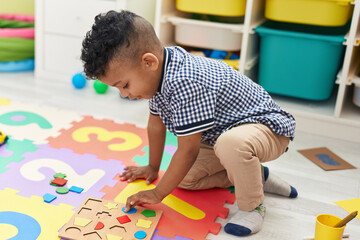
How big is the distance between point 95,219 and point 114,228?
0.05 metres

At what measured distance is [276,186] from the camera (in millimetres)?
1189

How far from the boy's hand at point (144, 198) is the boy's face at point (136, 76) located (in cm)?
23

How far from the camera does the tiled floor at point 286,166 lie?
1.08 m

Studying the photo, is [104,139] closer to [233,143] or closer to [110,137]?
[110,137]

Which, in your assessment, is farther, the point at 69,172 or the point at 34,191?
the point at 69,172

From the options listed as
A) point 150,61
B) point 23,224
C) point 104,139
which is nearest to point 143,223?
point 23,224

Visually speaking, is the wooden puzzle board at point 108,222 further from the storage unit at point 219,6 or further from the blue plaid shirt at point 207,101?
the storage unit at point 219,6

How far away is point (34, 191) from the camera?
1.13 meters

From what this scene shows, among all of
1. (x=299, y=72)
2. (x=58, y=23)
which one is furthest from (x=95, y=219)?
(x=58, y=23)

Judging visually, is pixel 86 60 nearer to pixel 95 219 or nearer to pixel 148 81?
pixel 148 81

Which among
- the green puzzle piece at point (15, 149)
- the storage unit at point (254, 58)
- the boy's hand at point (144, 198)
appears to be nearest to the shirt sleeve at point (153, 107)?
the boy's hand at point (144, 198)

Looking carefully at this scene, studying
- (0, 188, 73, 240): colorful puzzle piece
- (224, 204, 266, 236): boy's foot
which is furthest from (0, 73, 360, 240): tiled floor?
(0, 188, 73, 240): colorful puzzle piece

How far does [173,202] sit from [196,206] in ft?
0.20

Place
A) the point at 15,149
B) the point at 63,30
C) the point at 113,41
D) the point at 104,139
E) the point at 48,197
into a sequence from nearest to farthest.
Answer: the point at 113,41 < the point at 48,197 < the point at 15,149 < the point at 104,139 < the point at 63,30
